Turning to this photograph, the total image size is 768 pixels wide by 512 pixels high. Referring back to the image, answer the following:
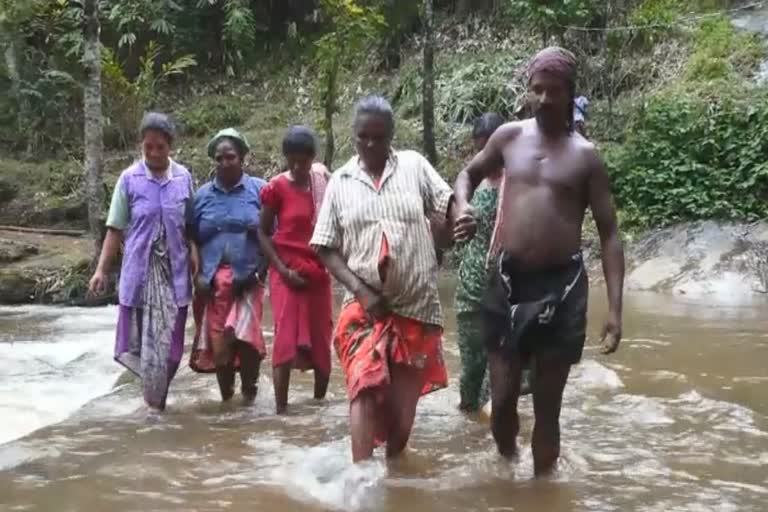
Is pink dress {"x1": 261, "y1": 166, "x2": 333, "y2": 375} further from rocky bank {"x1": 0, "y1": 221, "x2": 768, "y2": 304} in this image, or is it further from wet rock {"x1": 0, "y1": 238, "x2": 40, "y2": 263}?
wet rock {"x1": 0, "y1": 238, "x2": 40, "y2": 263}

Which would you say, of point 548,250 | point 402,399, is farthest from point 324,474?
point 548,250

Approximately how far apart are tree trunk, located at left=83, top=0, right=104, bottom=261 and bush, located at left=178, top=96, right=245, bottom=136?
645cm

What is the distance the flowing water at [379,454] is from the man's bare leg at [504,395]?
164 millimetres

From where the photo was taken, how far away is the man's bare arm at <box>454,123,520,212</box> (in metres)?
4.09

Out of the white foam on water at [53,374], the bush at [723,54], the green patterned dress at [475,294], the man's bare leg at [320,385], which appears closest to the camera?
the green patterned dress at [475,294]

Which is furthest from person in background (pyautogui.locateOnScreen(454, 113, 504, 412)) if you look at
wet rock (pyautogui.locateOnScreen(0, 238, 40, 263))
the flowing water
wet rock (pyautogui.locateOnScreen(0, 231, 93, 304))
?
wet rock (pyautogui.locateOnScreen(0, 238, 40, 263))

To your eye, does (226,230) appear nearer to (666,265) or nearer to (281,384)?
(281,384)

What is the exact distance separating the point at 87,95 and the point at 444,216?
9420 millimetres

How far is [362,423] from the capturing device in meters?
4.01

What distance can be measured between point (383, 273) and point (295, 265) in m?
1.59

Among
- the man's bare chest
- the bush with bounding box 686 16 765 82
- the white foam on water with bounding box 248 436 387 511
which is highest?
the bush with bounding box 686 16 765 82

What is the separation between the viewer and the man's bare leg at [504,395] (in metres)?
4.00

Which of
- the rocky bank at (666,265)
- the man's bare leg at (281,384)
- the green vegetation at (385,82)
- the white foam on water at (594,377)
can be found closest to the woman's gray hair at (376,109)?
the man's bare leg at (281,384)

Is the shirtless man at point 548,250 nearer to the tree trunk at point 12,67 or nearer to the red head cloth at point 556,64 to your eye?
the red head cloth at point 556,64
